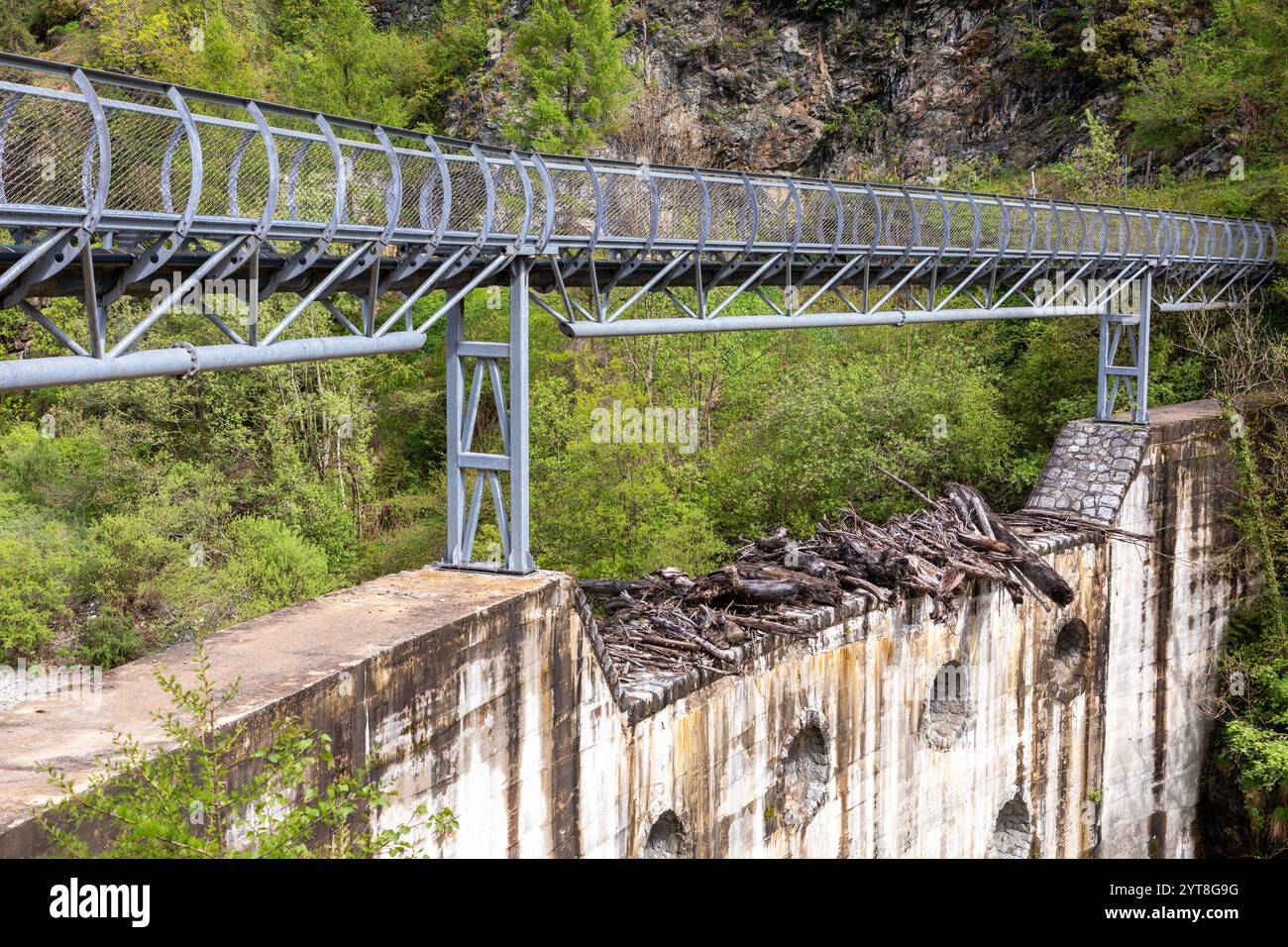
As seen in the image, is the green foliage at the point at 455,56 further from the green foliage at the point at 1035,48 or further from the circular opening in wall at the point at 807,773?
the circular opening in wall at the point at 807,773

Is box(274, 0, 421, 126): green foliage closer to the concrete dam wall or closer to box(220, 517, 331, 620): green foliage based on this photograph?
box(220, 517, 331, 620): green foliage

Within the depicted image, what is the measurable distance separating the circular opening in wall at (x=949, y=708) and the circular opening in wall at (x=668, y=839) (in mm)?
5006

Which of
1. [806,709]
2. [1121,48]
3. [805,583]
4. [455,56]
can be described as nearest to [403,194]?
[805,583]

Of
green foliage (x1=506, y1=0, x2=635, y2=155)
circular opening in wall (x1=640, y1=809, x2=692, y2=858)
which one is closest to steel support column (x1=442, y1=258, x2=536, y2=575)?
circular opening in wall (x1=640, y1=809, x2=692, y2=858)

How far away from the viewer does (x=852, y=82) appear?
39438mm

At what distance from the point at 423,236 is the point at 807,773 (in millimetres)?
7932

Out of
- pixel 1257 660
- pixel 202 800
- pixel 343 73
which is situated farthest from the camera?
pixel 343 73

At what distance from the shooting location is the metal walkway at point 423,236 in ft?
25.4

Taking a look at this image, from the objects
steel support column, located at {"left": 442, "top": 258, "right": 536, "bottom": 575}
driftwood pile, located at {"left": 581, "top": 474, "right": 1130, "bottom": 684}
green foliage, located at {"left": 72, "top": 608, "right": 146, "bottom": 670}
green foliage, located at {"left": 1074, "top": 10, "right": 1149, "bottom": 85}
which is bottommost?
green foliage, located at {"left": 72, "top": 608, "right": 146, "bottom": 670}

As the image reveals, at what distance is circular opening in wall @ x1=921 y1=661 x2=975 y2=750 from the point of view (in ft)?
55.9

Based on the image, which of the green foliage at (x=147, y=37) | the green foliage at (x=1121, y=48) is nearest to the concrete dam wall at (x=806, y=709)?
the green foliage at (x=1121, y=48)

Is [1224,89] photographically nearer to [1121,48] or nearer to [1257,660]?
[1121,48]

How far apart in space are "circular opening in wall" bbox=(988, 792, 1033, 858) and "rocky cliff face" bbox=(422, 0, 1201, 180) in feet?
75.1

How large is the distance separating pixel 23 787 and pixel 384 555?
70.0 ft
